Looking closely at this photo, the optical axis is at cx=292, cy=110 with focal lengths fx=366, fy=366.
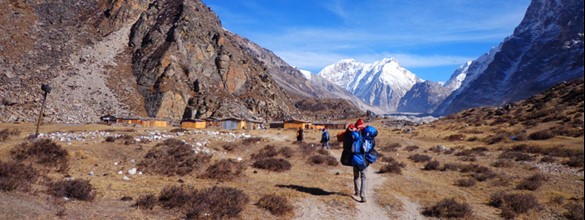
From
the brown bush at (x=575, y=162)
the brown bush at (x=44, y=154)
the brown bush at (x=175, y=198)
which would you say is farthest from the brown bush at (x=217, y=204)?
the brown bush at (x=575, y=162)

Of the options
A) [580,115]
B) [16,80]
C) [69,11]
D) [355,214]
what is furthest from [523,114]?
[69,11]

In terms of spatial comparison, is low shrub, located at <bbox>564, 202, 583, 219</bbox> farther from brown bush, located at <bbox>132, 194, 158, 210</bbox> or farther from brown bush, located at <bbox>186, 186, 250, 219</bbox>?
brown bush, located at <bbox>132, 194, 158, 210</bbox>

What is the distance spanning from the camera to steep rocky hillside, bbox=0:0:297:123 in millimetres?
75688

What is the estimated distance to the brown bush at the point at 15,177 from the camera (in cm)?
845

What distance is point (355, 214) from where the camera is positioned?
10.8 m

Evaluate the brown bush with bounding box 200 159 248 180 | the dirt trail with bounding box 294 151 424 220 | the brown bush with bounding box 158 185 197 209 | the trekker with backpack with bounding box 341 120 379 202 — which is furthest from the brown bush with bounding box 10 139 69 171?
the trekker with backpack with bounding box 341 120 379 202

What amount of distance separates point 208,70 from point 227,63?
27.2 feet

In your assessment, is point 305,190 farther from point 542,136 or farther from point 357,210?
point 542,136

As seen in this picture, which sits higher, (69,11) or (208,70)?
(69,11)

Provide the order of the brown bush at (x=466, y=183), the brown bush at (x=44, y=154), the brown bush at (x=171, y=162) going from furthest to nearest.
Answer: the brown bush at (x=466, y=183)
the brown bush at (x=171, y=162)
the brown bush at (x=44, y=154)

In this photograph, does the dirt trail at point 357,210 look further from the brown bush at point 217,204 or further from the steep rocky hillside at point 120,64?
the steep rocky hillside at point 120,64

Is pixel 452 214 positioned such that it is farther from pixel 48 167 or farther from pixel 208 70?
pixel 208 70

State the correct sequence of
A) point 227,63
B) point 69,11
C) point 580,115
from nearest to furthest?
point 580,115 < point 69,11 < point 227,63

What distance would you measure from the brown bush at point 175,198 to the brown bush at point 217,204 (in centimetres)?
21
